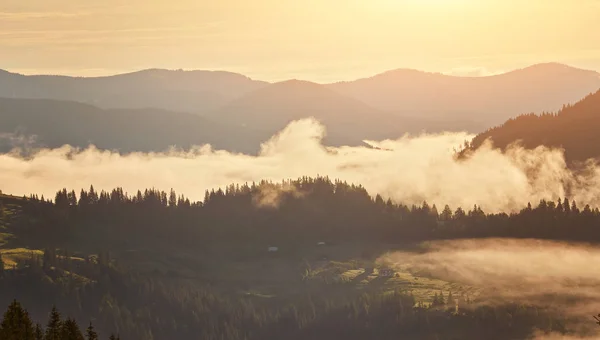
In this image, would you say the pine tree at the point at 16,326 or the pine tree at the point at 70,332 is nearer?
the pine tree at the point at 16,326

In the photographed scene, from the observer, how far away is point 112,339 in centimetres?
15750

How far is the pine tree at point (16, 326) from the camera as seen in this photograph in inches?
5290

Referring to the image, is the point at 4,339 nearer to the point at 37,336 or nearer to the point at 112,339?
the point at 37,336

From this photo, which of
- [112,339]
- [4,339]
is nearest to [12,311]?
[4,339]

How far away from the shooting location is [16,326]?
135m

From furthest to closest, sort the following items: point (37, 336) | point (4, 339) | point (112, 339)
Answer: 1. point (112, 339)
2. point (37, 336)
3. point (4, 339)

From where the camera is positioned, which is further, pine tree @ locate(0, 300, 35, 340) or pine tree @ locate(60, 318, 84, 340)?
pine tree @ locate(60, 318, 84, 340)

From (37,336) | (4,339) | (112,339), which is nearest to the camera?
(4,339)

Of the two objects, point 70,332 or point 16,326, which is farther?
point 70,332

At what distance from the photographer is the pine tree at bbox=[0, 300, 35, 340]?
134 m

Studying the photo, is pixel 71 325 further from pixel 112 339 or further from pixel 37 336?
pixel 112 339

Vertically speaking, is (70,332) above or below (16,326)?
below

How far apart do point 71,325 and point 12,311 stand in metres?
9.17

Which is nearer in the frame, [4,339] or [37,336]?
[4,339]
